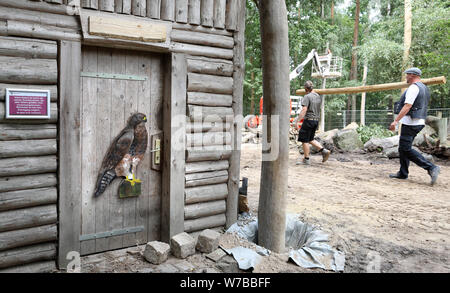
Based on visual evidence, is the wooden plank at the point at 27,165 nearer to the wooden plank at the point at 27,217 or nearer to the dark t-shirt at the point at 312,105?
the wooden plank at the point at 27,217

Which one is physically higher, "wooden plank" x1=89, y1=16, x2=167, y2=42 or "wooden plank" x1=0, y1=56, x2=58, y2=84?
"wooden plank" x1=89, y1=16, x2=167, y2=42

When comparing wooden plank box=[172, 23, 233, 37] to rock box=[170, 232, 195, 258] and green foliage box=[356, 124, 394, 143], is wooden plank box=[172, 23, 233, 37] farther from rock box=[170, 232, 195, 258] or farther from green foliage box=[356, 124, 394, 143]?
green foliage box=[356, 124, 394, 143]

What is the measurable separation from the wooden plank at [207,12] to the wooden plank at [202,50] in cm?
29

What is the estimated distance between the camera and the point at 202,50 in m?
4.14

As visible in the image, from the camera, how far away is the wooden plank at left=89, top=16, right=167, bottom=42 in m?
3.42

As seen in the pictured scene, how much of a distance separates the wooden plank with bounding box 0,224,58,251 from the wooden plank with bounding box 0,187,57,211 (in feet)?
0.77

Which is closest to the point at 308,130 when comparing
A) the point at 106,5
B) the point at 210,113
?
the point at 210,113

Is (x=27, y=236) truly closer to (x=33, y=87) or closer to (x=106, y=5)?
(x=33, y=87)

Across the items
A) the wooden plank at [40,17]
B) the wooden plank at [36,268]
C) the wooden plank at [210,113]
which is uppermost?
the wooden plank at [40,17]

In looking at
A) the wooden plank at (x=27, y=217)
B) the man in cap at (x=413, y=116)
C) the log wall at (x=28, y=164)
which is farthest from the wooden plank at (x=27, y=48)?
the man in cap at (x=413, y=116)

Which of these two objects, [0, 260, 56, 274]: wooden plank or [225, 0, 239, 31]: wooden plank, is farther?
[225, 0, 239, 31]: wooden plank

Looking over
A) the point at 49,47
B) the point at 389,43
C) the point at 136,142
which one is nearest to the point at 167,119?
the point at 136,142

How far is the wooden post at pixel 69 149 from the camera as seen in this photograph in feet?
11.0

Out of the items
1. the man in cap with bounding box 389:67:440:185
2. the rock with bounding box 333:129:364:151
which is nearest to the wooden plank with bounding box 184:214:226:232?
the man in cap with bounding box 389:67:440:185
